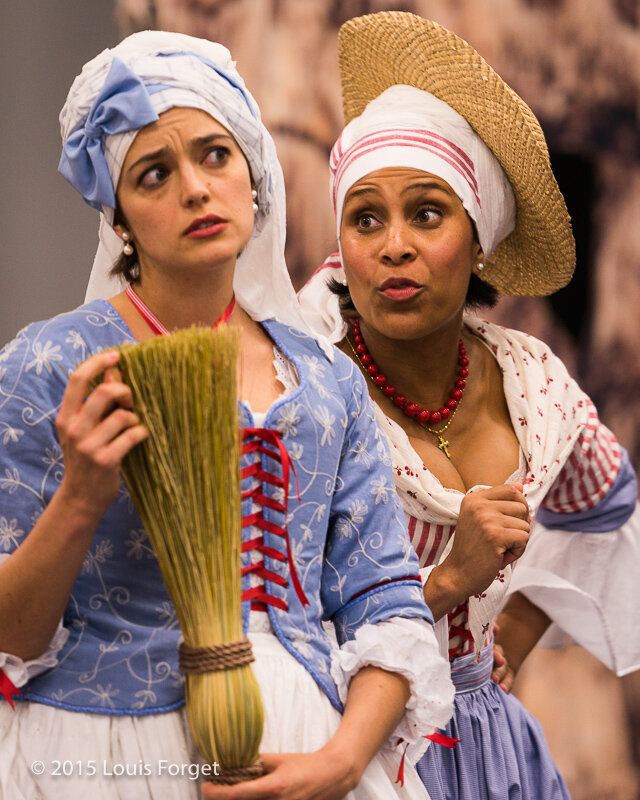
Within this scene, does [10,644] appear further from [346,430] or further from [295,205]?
[295,205]

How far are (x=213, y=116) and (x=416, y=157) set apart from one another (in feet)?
2.30

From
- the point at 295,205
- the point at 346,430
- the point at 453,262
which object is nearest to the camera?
the point at 346,430

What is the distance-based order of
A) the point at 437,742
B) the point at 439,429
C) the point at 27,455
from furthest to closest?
the point at 439,429
the point at 437,742
the point at 27,455

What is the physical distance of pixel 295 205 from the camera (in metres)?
2.84

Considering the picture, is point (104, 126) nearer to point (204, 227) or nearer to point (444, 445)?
point (204, 227)

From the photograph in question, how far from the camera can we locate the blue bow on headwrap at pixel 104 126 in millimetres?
1421

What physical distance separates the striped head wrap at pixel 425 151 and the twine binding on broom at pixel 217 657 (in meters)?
1.12

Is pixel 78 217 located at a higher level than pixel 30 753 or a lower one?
higher

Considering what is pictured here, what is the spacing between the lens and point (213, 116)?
1476 mm

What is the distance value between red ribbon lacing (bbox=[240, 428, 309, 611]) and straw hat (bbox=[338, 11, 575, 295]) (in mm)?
961

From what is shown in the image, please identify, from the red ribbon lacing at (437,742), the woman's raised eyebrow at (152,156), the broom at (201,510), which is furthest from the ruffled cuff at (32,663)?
the woman's raised eyebrow at (152,156)

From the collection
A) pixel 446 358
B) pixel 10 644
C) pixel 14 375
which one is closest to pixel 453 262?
pixel 446 358

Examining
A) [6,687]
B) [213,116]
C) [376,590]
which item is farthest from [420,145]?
[6,687]

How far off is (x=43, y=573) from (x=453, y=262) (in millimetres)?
1118
